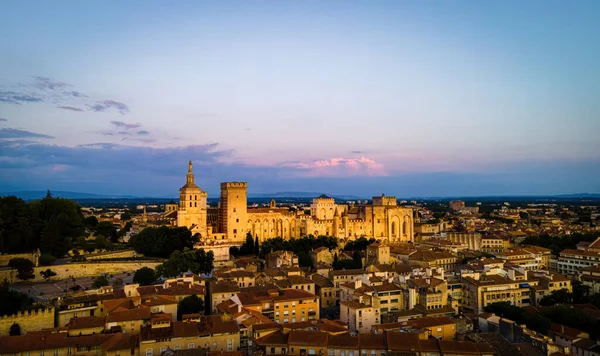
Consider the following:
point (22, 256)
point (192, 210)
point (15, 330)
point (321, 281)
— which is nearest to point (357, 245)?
point (192, 210)

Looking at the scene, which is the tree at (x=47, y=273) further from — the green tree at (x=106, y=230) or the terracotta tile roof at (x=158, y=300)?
the green tree at (x=106, y=230)

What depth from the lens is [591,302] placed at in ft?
80.1

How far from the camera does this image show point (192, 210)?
134ft

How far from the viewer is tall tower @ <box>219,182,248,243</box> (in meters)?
42.0

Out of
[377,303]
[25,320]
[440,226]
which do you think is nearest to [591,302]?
[377,303]

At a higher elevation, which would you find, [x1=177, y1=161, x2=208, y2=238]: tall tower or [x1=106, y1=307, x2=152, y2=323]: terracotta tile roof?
[x1=177, y1=161, x2=208, y2=238]: tall tower

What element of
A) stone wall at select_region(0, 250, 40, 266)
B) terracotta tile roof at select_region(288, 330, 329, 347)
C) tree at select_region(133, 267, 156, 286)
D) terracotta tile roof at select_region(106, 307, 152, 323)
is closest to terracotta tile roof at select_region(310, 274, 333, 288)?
tree at select_region(133, 267, 156, 286)

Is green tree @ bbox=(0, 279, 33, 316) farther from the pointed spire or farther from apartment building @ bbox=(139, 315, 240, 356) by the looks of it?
the pointed spire

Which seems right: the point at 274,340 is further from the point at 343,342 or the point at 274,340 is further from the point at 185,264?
the point at 185,264

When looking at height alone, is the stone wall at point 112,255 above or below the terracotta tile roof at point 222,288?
above

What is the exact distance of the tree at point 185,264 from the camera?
2784cm

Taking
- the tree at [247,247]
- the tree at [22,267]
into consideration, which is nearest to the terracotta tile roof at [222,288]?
the tree at [22,267]

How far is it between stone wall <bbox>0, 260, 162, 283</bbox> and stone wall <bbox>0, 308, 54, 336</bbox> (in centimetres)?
787

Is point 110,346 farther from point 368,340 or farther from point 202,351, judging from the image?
point 368,340
